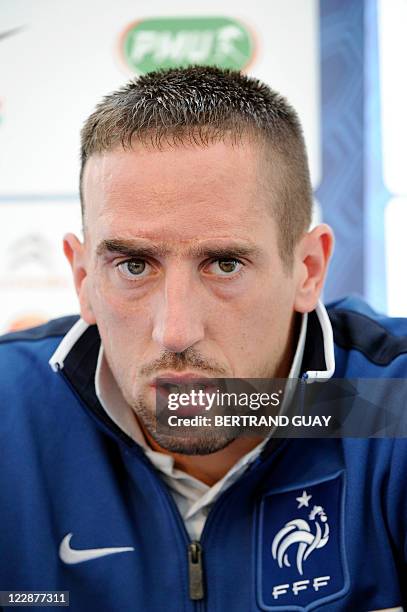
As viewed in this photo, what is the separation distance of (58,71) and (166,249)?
4.58ft

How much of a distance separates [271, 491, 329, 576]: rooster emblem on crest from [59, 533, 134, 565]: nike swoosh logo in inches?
7.5

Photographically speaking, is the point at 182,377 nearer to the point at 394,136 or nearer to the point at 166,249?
the point at 166,249

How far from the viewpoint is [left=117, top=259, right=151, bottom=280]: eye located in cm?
88

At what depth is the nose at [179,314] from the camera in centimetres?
81

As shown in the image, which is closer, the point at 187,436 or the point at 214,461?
the point at 187,436

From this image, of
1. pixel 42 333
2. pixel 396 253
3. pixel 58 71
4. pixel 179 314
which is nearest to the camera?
pixel 179 314

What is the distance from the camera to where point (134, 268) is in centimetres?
88

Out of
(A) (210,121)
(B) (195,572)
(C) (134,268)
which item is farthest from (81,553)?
(A) (210,121)

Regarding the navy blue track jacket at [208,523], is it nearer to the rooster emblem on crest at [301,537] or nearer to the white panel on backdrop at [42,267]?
the rooster emblem on crest at [301,537]

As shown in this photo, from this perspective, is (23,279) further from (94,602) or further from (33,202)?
(94,602)

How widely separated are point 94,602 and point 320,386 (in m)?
0.40

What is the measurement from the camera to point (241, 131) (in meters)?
0.91

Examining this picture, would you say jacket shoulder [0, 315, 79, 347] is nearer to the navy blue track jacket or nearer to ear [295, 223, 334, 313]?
the navy blue track jacket

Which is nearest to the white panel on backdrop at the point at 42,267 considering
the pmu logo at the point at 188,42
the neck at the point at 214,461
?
the pmu logo at the point at 188,42
